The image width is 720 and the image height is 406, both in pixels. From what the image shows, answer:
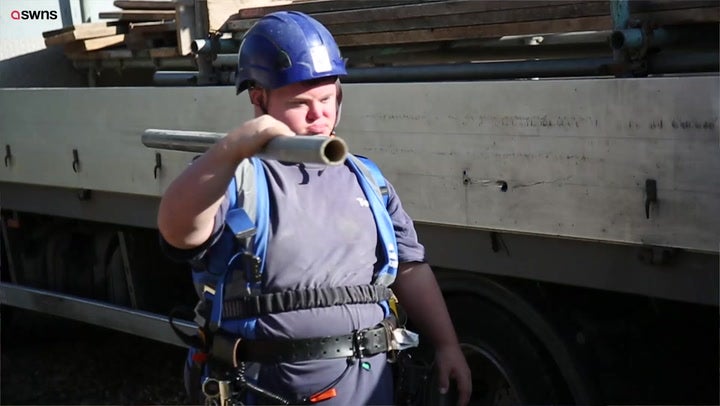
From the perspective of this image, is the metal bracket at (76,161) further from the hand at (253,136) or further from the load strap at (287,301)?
the hand at (253,136)

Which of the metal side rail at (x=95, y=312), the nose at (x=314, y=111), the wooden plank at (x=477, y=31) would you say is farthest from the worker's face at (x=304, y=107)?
the metal side rail at (x=95, y=312)

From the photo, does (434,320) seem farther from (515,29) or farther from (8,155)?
(8,155)

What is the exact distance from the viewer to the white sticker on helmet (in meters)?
2.47

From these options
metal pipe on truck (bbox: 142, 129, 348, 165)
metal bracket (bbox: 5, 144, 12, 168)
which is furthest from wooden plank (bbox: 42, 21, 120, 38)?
metal pipe on truck (bbox: 142, 129, 348, 165)

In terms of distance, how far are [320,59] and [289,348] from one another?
0.67 m

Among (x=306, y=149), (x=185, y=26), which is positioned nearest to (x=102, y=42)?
(x=185, y=26)

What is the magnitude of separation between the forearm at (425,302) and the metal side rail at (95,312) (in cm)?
196

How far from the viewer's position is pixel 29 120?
5.57m

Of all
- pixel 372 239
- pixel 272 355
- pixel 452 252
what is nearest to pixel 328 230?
pixel 372 239

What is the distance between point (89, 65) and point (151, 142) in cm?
389

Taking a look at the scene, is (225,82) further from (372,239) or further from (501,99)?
(372,239)

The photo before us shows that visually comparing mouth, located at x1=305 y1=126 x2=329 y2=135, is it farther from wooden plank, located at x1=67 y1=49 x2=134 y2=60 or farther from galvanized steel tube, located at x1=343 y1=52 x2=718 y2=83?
wooden plank, located at x1=67 y1=49 x2=134 y2=60

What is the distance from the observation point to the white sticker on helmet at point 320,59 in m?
2.47
